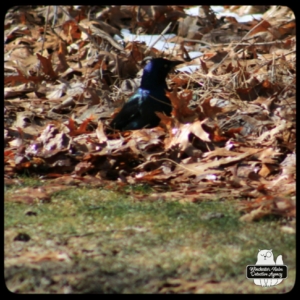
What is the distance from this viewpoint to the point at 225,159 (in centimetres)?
512

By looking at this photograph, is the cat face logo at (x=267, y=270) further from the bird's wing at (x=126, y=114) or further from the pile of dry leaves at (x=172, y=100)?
the bird's wing at (x=126, y=114)

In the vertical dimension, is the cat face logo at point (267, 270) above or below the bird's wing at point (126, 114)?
above

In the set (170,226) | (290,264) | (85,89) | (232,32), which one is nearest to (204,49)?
(232,32)

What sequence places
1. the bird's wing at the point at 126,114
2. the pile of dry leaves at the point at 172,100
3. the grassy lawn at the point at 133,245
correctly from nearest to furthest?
1. the grassy lawn at the point at 133,245
2. the pile of dry leaves at the point at 172,100
3. the bird's wing at the point at 126,114

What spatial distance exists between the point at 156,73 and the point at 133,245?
339 cm

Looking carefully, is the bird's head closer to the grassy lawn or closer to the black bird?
the black bird

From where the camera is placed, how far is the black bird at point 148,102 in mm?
6461

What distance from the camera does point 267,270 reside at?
11.0 feet

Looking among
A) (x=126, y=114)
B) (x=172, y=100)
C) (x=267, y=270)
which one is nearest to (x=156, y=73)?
(x=126, y=114)

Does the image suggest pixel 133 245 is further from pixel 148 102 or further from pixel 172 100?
pixel 148 102

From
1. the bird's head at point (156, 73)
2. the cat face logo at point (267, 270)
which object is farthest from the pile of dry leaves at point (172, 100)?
the cat face logo at point (267, 270)

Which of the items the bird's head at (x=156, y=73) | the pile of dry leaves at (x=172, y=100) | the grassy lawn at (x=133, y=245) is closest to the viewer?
the grassy lawn at (x=133, y=245)

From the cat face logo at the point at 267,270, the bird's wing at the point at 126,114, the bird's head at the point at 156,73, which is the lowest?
the bird's wing at the point at 126,114

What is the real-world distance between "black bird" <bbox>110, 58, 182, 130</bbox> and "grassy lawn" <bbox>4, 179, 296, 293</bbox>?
1934mm
